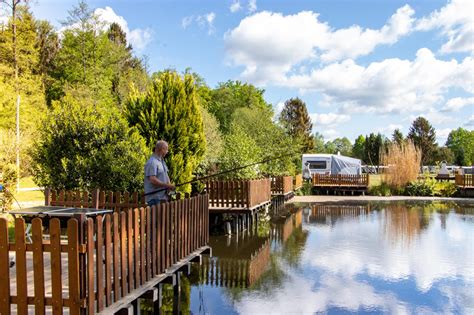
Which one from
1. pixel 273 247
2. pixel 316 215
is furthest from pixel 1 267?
pixel 316 215

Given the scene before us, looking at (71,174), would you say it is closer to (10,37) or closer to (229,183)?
(229,183)

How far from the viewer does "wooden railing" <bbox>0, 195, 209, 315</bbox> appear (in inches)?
164

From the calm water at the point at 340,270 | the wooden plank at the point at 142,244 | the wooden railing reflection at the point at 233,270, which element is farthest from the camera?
the wooden railing reflection at the point at 233,270

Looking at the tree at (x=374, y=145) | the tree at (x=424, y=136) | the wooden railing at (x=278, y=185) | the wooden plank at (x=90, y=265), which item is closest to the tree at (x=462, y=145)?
the tree at (x=424, y=136)

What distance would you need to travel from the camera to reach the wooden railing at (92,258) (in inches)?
164

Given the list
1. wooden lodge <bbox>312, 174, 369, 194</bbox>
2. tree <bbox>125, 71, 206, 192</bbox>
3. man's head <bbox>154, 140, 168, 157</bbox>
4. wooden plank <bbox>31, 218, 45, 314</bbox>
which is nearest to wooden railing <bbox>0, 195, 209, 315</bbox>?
wooden plank <bbox>31, 218, 45, 314</bbox>

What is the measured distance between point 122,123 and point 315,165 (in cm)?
2848

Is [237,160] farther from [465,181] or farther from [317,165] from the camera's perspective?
[317,165]

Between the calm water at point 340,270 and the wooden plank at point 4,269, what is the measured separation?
3.60 meters

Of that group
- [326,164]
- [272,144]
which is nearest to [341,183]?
[272,144]

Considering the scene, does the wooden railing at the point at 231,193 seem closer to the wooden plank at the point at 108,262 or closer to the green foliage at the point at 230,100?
the wooden plank at the point at 108,262

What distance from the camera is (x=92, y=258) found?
4293mm

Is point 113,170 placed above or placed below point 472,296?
above

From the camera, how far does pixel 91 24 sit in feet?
111
